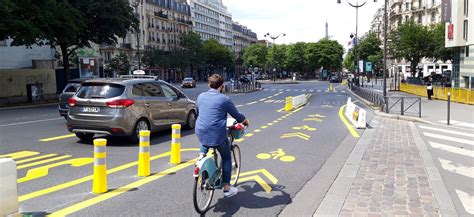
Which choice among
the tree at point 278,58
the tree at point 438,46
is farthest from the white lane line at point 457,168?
the tree at point 278,58

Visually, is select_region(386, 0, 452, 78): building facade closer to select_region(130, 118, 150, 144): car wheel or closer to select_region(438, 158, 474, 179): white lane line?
select_region(438, 158, 474, 179): white lane line

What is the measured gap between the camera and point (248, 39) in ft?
614

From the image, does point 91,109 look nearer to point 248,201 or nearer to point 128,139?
point 128,139

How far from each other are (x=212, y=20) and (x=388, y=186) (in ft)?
449

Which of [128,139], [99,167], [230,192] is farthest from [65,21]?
[230,192]

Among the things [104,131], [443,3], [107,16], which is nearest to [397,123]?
[104,131]

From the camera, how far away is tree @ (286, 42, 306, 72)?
10400 centimetres

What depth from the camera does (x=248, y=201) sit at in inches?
238

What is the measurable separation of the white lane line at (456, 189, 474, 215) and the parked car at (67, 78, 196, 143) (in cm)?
721

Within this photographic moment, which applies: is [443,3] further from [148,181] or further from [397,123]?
[148,181]

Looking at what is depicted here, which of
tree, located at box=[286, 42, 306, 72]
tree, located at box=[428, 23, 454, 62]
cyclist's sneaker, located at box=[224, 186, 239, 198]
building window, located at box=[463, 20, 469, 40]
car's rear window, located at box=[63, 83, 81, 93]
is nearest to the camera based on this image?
cyclist's sneaker, located at box=[224, 186, 239, 198]

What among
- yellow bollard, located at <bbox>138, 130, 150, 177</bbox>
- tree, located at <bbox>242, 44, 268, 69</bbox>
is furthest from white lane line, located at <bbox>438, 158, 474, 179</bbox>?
tree, located at <bbox>242, 44, 268, 69</bbox>

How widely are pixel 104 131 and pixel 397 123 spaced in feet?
37.1

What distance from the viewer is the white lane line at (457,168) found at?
7.89 meters
